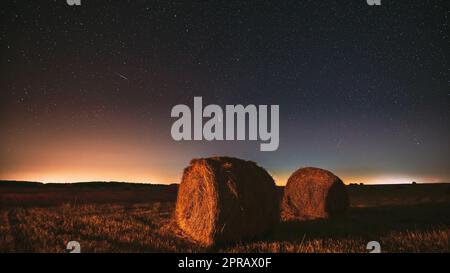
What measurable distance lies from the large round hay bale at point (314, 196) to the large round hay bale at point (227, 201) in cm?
457

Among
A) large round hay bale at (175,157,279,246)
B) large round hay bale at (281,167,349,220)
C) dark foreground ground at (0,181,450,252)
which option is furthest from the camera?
large round hay bale at (281,167,349,220)

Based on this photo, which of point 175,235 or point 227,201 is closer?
point 227,201

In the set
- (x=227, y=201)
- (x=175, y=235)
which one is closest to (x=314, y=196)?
(x=227, y=201)

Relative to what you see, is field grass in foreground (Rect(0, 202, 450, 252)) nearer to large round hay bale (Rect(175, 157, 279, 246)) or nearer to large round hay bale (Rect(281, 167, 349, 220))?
large round hay bale (Rect(175, 157, 279, 246))

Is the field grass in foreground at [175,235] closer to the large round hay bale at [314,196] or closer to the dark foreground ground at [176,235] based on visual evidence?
the dark foreground ground at [176,235]

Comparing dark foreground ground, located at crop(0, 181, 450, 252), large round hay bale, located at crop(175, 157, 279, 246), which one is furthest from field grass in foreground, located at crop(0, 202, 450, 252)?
large round hay bale, located at crop(175, 157, 279, 246)

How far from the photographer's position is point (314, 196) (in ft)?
49.1

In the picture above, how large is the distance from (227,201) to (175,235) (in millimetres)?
1727

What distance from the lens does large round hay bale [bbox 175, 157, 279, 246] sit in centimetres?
909

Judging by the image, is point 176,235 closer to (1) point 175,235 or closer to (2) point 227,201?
(1) point 175,235

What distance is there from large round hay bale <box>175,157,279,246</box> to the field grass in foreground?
34cm

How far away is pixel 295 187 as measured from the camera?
617 inches
